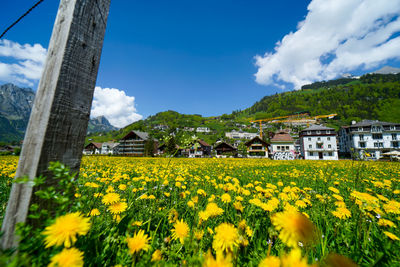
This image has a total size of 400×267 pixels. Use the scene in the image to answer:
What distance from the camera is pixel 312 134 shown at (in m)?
47.5

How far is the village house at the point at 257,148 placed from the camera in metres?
45.3

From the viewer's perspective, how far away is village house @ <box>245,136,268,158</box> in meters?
45.3

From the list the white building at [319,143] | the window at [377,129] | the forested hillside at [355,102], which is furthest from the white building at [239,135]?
the window at [377,129]

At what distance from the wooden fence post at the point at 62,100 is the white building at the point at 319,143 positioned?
55.7m

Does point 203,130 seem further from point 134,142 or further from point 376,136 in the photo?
point 376,136

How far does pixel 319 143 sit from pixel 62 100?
5701 centimetres

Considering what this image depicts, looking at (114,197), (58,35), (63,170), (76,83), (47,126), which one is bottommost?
(114,197)

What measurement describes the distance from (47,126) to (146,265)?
35.7 inches

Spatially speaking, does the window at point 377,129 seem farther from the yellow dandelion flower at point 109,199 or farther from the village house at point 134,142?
the village house at point 134,142

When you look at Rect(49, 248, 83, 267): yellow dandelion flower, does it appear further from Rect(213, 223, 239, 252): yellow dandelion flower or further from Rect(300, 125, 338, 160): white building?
Rect(300, 125, 338, 160): white building

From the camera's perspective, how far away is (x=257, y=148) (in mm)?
48656

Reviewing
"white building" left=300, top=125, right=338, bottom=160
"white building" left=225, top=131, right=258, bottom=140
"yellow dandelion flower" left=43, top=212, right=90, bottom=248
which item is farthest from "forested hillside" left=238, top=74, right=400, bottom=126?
"yellow dandelion flower" left=43, top=212, right=90, bottom=248

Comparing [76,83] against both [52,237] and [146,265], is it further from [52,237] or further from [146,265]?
[146,265]

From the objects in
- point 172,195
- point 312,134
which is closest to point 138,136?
point 312,134
